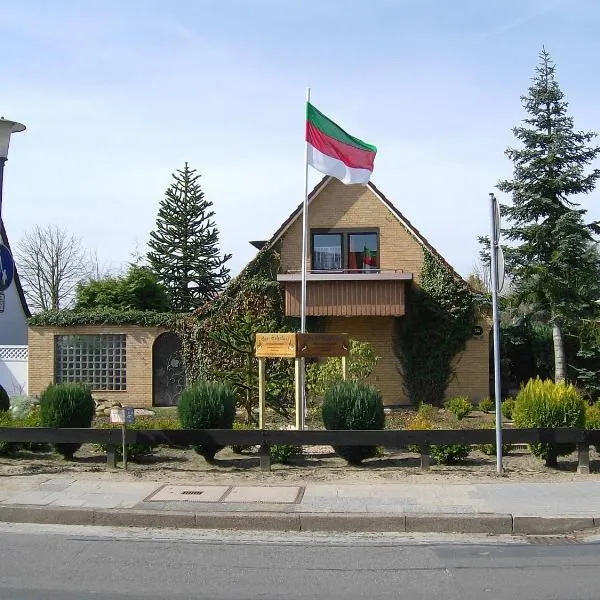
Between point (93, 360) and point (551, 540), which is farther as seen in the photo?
point (93, 360)

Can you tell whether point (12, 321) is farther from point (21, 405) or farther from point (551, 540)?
point (551, 540)

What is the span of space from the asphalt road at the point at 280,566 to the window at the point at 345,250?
1498 centimetres

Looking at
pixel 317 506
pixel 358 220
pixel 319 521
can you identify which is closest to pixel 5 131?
pixel 317 506

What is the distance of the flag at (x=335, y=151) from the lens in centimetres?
1517

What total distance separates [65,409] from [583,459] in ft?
25.2

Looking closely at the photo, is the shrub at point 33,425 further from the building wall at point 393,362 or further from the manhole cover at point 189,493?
the building wall at point 393,362

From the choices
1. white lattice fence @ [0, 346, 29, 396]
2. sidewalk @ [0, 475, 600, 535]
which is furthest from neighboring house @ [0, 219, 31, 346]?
sidewalk @ [0, 475, 600, 535]

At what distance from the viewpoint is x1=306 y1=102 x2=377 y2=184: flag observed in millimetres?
15172

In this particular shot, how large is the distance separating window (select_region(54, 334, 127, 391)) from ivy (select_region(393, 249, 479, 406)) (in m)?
8.09

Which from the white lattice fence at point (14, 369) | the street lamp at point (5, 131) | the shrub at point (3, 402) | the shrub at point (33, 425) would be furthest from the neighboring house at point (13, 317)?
the street lamp at point (5, 131)

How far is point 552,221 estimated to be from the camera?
848 inches

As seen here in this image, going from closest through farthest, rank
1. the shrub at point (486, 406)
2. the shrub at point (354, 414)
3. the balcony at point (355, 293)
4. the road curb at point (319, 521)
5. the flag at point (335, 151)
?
the road curb at point (319, 521) < the shrub at point (354, 414) < the flag at point (335, 151) < the shrub at point (486, 406) < the balcony at point (355, 293)

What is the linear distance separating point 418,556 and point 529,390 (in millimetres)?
5109

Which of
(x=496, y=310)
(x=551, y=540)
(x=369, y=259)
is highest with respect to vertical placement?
(x=369, y=259)
